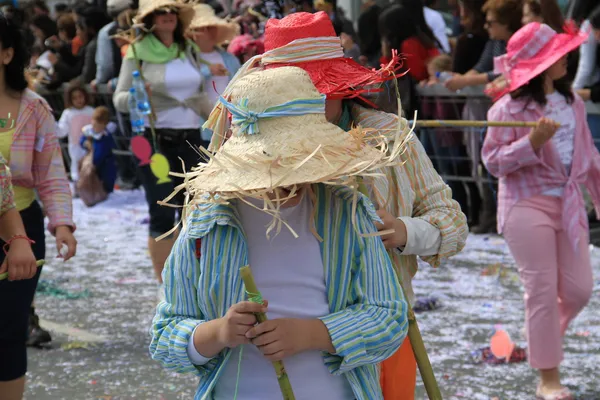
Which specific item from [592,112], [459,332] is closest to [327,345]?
[459,332]

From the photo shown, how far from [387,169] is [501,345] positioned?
2903 millimetres

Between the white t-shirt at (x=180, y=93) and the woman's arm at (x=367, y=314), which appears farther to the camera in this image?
the white t-shirt at (x=180, y=93)

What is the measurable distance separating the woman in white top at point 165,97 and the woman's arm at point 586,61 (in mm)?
3115

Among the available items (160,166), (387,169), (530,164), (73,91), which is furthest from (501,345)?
(73,91)

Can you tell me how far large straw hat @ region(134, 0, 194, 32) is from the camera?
7461 mm

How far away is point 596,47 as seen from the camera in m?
8.66

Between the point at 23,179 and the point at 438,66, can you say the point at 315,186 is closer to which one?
the point at 23,179

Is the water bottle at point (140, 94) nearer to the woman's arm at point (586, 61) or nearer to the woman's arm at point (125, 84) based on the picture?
the woman's arm at point (125, 84)

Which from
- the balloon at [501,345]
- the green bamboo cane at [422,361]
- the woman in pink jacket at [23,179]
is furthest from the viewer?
the balloon at [501,345]

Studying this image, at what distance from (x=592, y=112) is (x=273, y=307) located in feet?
21.2

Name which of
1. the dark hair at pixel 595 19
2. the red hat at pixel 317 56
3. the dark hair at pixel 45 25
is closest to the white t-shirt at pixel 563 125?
the red hat at pixel 317 56

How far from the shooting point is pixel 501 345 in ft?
20.1

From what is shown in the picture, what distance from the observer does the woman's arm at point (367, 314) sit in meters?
2.73

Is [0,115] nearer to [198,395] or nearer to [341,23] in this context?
[198,395]
